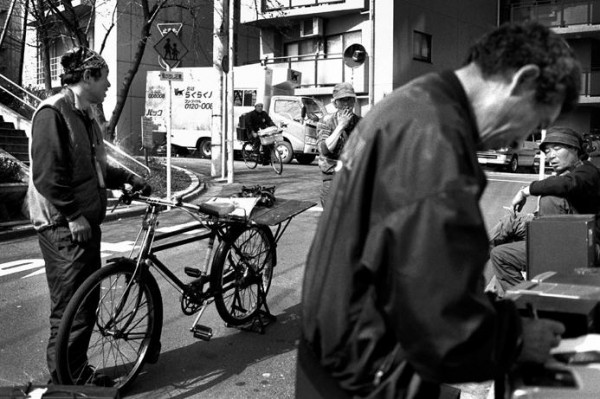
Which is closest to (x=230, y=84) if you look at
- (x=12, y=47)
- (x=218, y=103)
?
(x=218, y=103)

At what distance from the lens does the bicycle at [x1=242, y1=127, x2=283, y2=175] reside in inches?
691

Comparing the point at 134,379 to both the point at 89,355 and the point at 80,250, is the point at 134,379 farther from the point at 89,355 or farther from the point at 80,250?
the point at 80,250

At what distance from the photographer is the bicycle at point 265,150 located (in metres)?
17.5

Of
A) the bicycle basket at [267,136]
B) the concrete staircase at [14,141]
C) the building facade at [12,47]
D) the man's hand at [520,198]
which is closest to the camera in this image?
the man's hand at [520,198]

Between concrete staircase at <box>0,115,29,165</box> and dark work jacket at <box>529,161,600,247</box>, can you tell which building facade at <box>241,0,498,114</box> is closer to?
concrete staircase at <box>0,115,29,165</box>

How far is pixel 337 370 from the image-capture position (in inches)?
61.7

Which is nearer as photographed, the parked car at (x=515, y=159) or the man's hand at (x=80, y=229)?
the man's hand at (x=80, y=229)

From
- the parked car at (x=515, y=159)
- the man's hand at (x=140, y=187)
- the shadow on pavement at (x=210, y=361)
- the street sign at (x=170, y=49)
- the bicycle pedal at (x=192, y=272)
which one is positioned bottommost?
the shadow on pavement at (x=210, y=361)

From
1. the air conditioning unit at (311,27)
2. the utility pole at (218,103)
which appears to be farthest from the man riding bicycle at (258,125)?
the air conditioning unit at (311,27)

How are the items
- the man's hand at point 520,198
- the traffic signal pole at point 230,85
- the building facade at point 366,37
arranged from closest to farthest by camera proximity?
the man's hand at point 520,198, the traffic signal pole at point 230,85, the building facade at point 366,37

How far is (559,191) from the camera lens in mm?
4719

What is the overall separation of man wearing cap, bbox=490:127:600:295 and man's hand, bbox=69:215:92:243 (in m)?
3.01

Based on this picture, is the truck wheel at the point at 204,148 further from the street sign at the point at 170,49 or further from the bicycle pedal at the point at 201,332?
the bicycle pedal at the point at 201,332

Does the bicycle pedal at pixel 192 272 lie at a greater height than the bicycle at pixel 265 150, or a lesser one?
lesser
